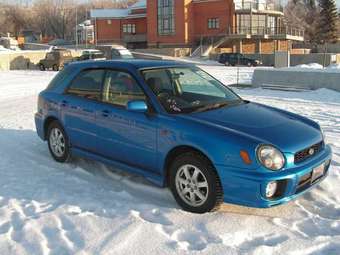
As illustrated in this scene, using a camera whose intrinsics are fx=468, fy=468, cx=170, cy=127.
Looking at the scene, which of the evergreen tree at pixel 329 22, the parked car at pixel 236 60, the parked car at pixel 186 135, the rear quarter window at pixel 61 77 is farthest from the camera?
the evergreen tree at pixel 329 22

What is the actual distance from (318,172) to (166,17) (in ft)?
188

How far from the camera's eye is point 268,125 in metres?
5.10

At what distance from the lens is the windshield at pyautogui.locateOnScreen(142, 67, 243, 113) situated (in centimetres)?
553

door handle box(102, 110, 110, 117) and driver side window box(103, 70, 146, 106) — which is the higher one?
driver side window box(103, 70, 146, 106)

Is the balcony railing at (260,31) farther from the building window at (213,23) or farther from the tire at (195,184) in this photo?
the tire at (195,184)

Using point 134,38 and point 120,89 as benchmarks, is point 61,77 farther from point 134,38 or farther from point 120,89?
point 134,38

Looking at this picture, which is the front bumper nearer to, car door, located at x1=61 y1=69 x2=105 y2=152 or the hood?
the hood

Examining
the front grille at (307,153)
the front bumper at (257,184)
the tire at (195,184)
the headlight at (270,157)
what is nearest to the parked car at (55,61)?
the tire at (195,184)

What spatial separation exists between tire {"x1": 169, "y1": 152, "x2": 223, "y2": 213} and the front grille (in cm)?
82

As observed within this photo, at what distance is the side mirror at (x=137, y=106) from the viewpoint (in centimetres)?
537

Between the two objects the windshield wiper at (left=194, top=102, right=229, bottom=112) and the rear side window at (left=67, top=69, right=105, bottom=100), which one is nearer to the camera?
the windshield wiper at (left=194, top=102, right=229, bottom=112)

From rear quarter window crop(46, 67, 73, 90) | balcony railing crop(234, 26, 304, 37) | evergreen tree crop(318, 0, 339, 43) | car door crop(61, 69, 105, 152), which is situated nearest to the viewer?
car door crop(61, 69, 105, 152)

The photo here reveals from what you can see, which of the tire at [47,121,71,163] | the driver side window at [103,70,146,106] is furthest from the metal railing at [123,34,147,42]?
the driver side window at [103,70,146,106]

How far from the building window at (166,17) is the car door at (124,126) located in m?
55.1
